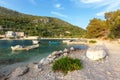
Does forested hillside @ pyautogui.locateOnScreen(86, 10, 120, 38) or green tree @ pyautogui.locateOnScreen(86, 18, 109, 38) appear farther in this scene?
green tree @ pyautogui.locateOnScreen(86, 18, 109, 38)

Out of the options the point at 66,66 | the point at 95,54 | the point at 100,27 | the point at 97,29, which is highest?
the point at 100,27

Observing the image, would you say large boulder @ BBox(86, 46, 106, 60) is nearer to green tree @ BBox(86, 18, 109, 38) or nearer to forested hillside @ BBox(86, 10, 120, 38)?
forested hillside @ BBox(86, 10, 120, 38)

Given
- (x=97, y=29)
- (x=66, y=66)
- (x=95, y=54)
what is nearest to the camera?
(x=66, y=66)

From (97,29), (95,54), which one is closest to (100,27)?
(97,29)

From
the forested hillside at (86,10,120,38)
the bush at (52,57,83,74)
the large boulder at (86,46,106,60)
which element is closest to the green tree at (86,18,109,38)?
the forested hillside at (86,10,120,38)

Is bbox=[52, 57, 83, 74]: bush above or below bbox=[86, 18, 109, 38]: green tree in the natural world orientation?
below

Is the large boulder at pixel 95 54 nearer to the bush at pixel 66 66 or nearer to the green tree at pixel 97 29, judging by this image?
the bush at pixel 66 66

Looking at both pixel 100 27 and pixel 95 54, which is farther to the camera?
pixel 100 27

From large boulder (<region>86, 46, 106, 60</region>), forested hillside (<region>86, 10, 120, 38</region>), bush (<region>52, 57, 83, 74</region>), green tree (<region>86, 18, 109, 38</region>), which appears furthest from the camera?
green tree (<region>86, 18, 109, 38</region>)

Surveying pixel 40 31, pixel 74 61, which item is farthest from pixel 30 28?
pixel 74 61

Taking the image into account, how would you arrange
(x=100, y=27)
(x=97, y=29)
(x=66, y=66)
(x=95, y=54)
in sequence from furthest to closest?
(x=97, y=29)
(x=100, y=27)
(x=95, y=54)
(x=66, y=66)

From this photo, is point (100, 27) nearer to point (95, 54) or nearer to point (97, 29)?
point (97, 29)

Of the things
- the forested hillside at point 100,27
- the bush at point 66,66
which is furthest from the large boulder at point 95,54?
the forested hillside at point 100,27

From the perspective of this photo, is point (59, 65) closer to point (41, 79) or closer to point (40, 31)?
point (41, 79)
